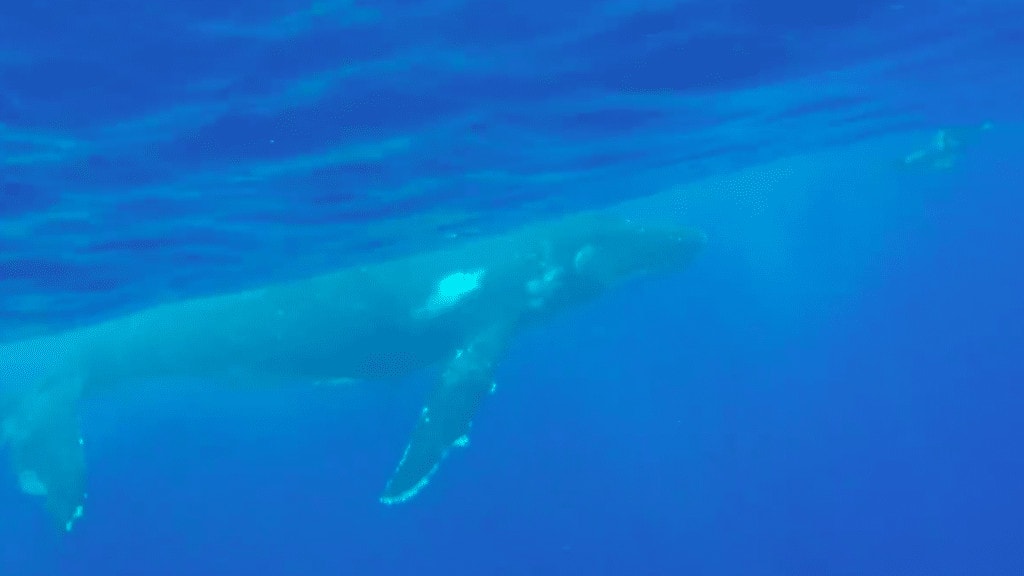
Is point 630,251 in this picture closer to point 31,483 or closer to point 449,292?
point 449,292

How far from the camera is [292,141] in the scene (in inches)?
572

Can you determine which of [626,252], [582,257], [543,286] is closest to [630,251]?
[626,252]

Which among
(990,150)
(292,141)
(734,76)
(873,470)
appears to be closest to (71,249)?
(292,141)

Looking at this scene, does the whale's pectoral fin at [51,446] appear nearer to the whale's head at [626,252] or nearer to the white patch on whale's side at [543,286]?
the white patch on whale's side at [543,286]

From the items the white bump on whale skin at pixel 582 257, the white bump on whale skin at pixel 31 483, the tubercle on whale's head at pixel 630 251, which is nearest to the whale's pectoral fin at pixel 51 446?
the white bump on whale skin at pixel 31 483

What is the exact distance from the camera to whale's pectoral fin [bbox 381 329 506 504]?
1894 cm

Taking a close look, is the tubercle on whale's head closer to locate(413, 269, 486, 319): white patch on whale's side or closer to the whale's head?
the whale's head

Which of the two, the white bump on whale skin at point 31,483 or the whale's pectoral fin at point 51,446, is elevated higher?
the whale's pectoral fin at point 51,446

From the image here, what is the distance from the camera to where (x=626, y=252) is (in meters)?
24.1

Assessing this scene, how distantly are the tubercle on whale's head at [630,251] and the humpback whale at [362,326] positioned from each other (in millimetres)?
31

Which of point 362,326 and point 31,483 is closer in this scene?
point 31,483

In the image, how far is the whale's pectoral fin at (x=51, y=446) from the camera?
813 inches

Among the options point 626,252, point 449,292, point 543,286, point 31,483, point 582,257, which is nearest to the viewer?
point 31,483

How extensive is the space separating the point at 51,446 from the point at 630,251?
586 inches
